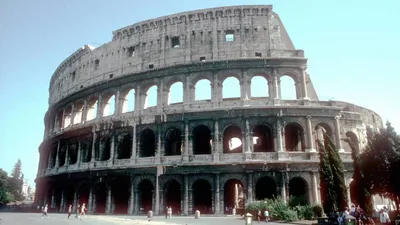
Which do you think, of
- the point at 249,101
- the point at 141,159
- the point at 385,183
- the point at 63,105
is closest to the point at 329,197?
the point at 385,183

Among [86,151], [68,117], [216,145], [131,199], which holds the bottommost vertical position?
[131,199]

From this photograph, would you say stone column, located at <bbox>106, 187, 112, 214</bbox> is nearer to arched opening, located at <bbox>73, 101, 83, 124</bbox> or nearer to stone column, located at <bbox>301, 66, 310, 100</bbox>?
arched opening, located at <bbox>73, 101, 83, 124</bbox>

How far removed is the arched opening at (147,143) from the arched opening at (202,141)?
3379 mm

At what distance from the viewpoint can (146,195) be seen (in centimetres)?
2381

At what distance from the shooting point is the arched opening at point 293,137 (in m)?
21.9

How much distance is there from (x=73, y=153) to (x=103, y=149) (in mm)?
5607

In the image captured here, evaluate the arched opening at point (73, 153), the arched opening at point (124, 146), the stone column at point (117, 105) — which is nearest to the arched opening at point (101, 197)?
the arched opening at point (124, 146)

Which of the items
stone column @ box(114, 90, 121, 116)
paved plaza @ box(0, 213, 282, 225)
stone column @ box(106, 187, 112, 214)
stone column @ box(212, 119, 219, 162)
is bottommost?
paved plaza @ box(0, 213, 282, 225)

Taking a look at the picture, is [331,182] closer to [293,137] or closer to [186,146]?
Result: [293,137]

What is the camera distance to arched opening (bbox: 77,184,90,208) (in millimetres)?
25734

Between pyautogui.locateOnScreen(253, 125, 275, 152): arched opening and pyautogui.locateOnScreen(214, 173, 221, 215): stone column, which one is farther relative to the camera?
pyautogui.locateOnScreen(253, 125, 275, 152): arched opening

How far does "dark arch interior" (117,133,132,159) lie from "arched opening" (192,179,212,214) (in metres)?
6.77

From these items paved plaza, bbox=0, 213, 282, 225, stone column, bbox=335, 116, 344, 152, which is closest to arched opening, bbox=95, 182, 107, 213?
→ paved plaza, bbox=0, 213, 282, 225

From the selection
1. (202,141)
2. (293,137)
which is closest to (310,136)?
(293,137)
